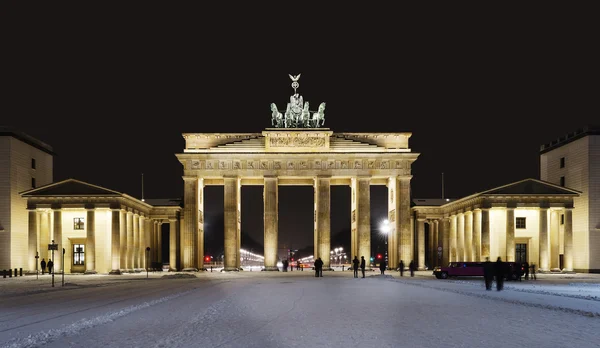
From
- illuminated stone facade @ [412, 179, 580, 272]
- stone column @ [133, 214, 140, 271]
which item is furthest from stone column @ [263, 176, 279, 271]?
illuminated stone facade @ [412, 179, 580, 272]

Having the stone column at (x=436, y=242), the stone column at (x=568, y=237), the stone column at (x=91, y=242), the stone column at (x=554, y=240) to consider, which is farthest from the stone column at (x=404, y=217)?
the stone column at (x=91, y=242)

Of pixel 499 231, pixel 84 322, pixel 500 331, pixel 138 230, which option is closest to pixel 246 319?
pixel 84 322

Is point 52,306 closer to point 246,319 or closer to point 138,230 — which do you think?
point 246,319

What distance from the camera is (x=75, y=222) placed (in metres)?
82.1

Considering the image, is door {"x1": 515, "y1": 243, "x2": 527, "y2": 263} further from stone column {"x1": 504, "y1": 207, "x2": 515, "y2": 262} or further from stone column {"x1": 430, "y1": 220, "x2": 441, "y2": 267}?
stone column {"x1": 430, "y1": 220, "x2": 441, "y2": 267}

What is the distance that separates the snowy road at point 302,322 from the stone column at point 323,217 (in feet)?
180

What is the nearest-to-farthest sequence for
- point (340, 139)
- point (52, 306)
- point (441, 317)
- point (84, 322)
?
point (84, 322) < point (441, 317) < point (52, 306) < point (340, 139)

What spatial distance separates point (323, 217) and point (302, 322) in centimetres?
6553

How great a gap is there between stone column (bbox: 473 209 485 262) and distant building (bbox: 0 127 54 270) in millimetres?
49005

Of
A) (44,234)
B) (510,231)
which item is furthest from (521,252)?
(44,234)

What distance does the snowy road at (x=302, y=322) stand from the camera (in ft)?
53.4

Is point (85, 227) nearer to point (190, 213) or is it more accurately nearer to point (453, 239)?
point (190, 213)

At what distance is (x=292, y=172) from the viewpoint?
86125 millimetres

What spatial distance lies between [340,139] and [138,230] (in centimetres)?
2738
